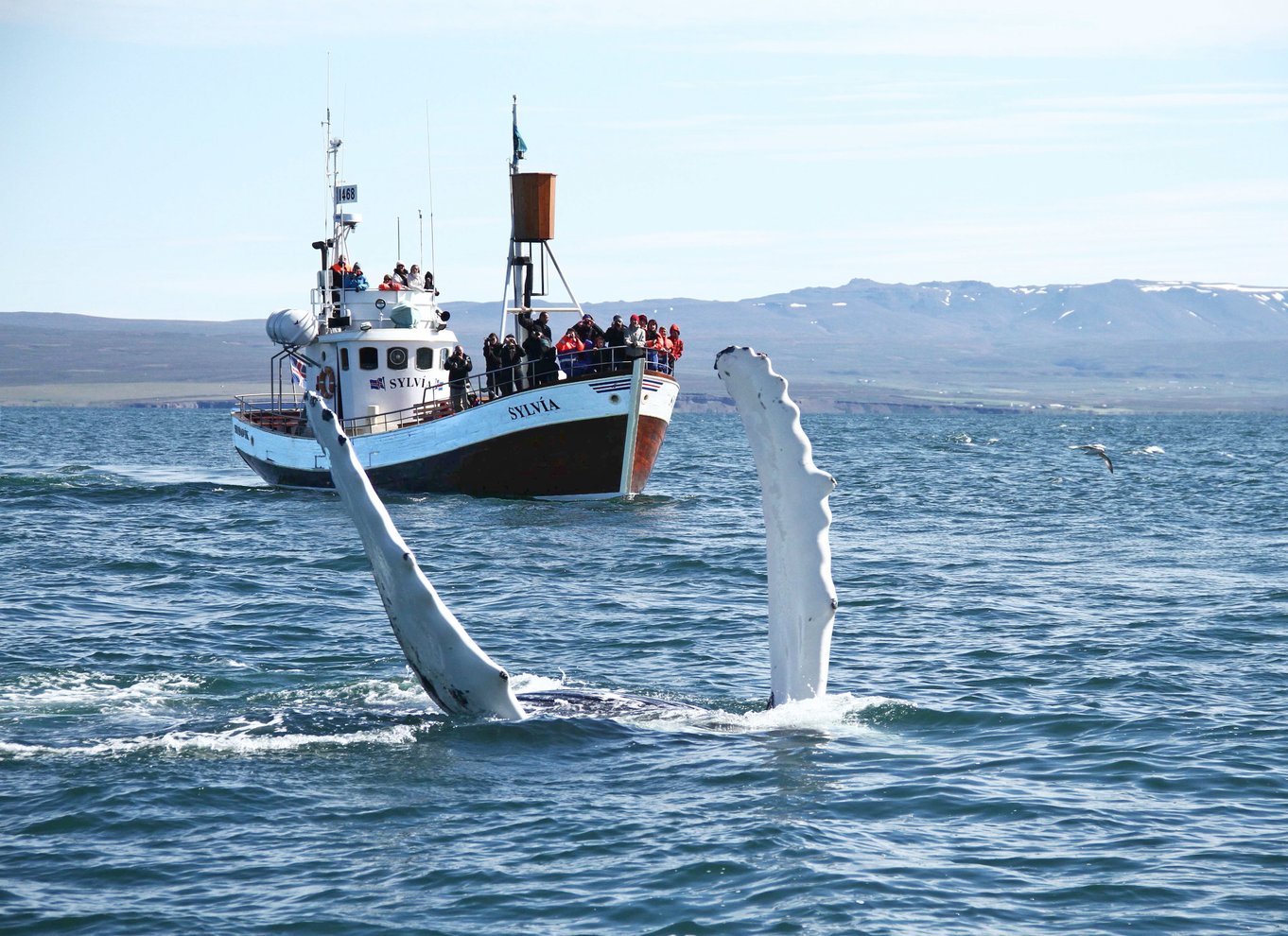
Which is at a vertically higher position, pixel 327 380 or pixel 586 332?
pixel 586 332

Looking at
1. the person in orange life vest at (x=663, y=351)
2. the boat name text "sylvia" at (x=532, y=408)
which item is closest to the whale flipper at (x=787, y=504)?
the boat name text "sylvia" at (x=532, y=408)

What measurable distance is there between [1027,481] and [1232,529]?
21373 millimetres

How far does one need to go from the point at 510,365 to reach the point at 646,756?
1052 inches

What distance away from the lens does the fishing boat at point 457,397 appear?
3772 centimetres

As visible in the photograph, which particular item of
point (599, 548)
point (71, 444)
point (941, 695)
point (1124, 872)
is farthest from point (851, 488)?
point (71, 444)

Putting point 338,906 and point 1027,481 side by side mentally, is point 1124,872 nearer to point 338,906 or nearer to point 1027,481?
point 338,906

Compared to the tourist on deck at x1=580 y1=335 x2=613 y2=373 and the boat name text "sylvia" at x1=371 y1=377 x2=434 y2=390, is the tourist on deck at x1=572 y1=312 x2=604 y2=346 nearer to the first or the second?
the tourist on deck at x1=580 y1=335 x2=613 y2=373

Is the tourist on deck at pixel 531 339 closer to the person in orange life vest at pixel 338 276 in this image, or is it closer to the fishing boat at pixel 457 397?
the fishing boat at pixel 457 397

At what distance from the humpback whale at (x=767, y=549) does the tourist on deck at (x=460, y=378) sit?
27293 millimetres

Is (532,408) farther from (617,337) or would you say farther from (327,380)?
(327,380)

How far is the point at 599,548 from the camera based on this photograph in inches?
1158

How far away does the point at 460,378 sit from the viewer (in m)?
39.8

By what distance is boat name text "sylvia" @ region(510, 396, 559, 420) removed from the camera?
37562mm

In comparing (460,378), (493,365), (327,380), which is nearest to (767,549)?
(493,365)
